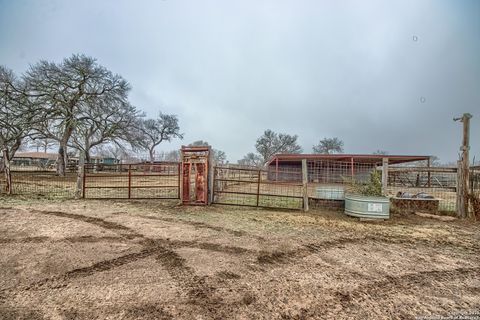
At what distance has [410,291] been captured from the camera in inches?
118

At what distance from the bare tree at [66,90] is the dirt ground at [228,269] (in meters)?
17.5

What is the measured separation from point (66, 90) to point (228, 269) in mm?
23095

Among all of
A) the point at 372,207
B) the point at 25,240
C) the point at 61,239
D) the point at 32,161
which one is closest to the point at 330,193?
the point at 372,207

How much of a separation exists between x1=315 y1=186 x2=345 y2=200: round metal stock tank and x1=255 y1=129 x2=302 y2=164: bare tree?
43.5m

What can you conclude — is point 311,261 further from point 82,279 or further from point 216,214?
point 216,214

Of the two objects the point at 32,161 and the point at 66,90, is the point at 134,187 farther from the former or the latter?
the point at 32,161

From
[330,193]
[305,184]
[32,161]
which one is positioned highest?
[32,161]

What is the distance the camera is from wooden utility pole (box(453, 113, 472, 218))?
7.75 meters

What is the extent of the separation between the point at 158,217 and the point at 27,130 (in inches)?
787

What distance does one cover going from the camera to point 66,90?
2086 centimetres

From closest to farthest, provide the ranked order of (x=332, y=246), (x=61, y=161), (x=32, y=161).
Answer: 1. (x=332, y=246)
2. (x=61, y=161)
3. (x=32, y=161)

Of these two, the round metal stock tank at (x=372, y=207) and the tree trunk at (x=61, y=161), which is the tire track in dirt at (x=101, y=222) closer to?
the round metal stock tank at (x=372, y=207)

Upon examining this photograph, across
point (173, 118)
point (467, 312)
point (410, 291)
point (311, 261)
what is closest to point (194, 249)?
point (311, 261)

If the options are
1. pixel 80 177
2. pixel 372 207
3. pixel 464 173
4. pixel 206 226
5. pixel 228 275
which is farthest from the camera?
pixel 80 177
